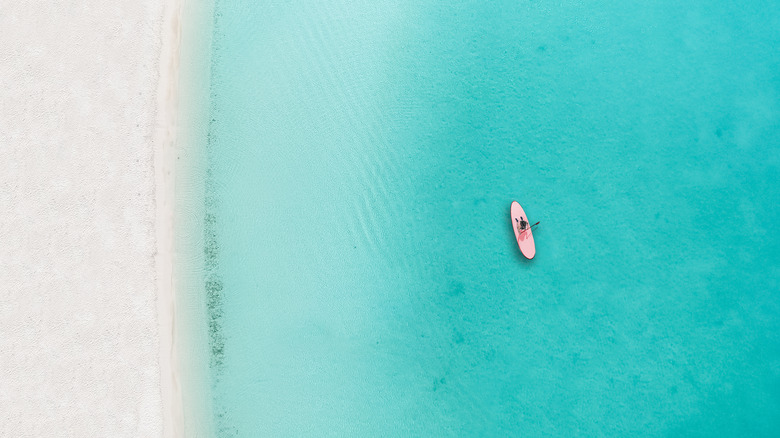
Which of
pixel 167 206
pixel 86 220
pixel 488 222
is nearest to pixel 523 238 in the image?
pixel 488 222

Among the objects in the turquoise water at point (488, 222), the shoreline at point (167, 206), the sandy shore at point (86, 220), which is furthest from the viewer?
the turquoise water at point (488, 222)

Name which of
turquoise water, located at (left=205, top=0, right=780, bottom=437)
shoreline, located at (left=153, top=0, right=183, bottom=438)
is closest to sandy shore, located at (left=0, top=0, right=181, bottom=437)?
shoreline, located at (left=153, top=0, right=183, bottom=438)

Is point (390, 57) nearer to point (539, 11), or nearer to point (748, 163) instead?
point (539, 11)

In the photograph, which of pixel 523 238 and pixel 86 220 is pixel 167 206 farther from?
pixel 523 238

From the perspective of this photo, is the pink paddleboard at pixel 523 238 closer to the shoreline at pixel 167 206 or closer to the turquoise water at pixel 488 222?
the turquoise water at pixel 488 222

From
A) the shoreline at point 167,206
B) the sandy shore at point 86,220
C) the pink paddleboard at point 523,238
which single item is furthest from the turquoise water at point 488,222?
the sandy shore at point 86,220

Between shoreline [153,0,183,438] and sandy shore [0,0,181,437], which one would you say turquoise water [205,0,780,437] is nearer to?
shoreline [153,0,183,438]

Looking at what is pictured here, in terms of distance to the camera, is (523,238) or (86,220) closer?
(86,220)
